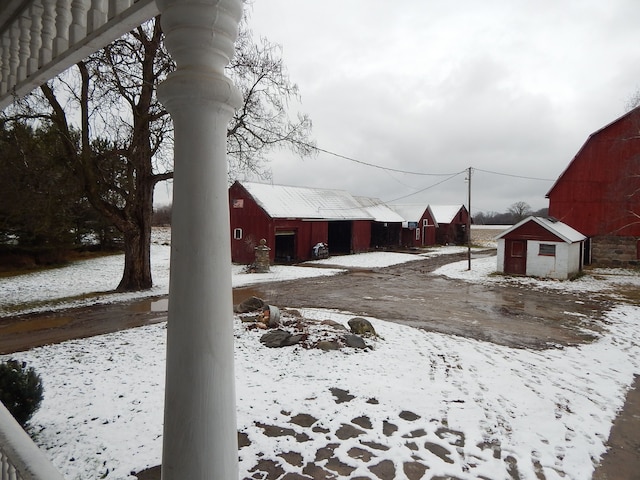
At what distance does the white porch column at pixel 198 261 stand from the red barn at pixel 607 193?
2206cm

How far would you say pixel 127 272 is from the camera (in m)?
12.6

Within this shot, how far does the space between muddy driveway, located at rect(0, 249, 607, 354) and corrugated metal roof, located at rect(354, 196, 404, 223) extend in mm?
14529

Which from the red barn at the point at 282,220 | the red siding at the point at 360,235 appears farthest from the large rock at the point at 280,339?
the red siding at the point at 360,235

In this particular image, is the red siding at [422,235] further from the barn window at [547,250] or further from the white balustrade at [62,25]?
the white balustrade at [62,25]

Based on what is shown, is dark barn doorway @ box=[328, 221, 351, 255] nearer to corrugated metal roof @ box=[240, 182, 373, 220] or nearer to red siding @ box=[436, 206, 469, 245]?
corrugated metal roof @ box=[240, 182, 373, 220]

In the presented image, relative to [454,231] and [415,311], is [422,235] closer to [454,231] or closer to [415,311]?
[454,231]

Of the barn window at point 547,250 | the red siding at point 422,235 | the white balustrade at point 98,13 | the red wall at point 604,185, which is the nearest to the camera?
the white balustrade at point 98,13

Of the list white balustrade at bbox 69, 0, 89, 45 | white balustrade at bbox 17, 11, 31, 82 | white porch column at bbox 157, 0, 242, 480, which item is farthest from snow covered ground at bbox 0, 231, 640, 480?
white balustrade at bbox 69, 0, 89, 45

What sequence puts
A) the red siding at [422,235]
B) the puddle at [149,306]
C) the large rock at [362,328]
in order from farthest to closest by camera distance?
the red siding at [422,235]
the puddle at [149,306]
the large rock at [362,328]

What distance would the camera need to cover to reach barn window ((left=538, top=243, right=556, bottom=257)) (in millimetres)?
16391

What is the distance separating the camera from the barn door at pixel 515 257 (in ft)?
56.4

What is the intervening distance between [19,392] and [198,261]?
362cm

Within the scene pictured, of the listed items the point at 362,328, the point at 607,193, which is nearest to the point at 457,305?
the point at 362,328

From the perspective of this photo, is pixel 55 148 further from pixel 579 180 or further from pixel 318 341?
pixel 579 180
